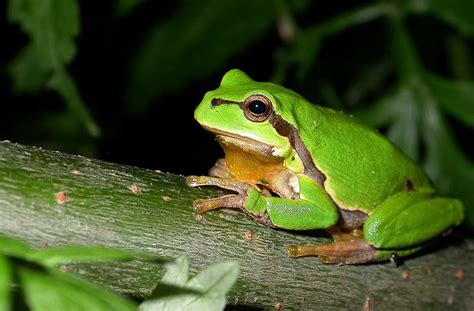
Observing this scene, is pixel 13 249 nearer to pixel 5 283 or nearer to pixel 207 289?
pixel 5 283

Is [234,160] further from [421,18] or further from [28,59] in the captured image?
[421,18]

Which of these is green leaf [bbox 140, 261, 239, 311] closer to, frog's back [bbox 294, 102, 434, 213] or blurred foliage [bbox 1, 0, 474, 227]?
frog's back [bbox 294, 102, 434, 213]

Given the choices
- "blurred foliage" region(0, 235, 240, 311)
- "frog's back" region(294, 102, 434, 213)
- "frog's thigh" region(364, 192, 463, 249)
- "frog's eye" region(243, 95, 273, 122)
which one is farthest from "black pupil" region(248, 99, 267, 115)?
"blurred foliage" region(0, 235, 240, 311)

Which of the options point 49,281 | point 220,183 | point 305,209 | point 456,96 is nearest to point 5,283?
point 49,281

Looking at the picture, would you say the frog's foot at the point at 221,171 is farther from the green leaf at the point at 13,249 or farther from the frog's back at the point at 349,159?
the green leaf at the point at 13,249

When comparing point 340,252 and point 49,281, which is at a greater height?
point 340,252

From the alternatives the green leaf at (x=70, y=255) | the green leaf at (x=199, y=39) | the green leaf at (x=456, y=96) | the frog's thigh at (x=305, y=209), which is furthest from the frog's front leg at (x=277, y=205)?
the green leaf at (x=199, y=39)

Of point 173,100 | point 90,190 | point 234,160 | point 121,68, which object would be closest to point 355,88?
point 173,100
